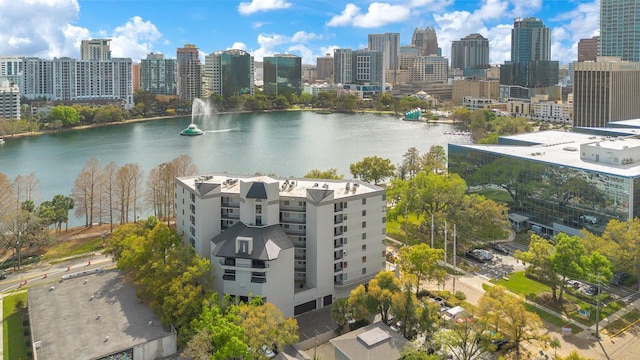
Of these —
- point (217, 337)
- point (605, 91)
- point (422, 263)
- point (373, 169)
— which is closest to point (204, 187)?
point (217, 337)

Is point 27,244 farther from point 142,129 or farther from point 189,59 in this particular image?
point 189,59

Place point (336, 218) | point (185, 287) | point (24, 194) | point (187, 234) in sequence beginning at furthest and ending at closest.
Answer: point (24, 194) → point (187, 234) → point (336, 218) → point (185, 287)

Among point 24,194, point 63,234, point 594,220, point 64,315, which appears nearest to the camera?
point 64,315

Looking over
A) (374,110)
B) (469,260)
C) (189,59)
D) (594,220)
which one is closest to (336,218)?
(469,260)

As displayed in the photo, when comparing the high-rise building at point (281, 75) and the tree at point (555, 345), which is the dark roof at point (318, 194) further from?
the high-rise building at point (281, 75)

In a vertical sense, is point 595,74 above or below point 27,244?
above

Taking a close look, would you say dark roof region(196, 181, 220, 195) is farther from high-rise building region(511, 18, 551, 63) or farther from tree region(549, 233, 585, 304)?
high-rise building region(511, 18, 551, 63)

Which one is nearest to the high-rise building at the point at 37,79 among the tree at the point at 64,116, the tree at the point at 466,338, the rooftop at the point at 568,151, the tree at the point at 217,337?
the tree at the point at 64,116
